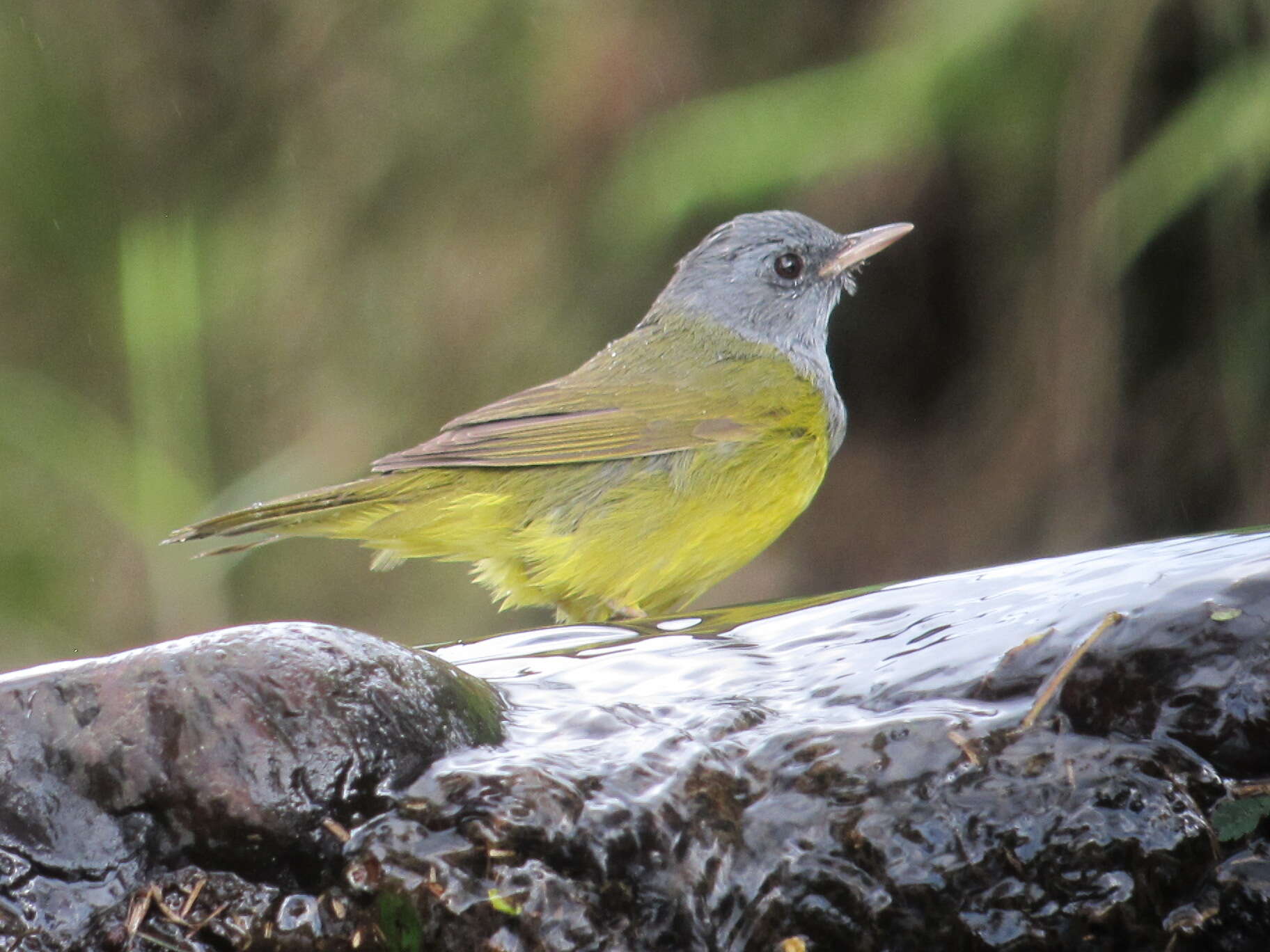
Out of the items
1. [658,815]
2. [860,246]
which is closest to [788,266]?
A: [860,246]

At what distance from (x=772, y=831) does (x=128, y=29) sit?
299 inches

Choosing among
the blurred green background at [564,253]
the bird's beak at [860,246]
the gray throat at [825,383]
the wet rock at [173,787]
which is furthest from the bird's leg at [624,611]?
the blurred green background at [564,253]

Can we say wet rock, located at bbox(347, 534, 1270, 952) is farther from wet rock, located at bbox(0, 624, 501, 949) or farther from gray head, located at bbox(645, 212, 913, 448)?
gray head, located at bbox(645, 212, 913, 448)

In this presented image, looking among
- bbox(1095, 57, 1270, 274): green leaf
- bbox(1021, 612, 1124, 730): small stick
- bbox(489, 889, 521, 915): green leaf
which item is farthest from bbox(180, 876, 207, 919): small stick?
bbox(1095, 57, 1270, 274): green leaf

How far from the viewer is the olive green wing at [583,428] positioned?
4.36 metres

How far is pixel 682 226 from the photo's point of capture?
6938mm

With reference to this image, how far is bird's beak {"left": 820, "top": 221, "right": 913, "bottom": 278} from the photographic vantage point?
508 centimetres

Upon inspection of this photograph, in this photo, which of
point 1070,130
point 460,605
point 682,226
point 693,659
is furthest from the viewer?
point 460,605

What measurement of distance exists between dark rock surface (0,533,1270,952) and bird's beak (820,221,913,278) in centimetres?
290

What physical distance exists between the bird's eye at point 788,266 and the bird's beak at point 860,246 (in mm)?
84

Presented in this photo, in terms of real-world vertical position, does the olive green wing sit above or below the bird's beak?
below

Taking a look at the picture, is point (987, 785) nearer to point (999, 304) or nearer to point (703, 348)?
point (703, 348)

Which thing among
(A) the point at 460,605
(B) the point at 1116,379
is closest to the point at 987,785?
(B) the point at 1116,379

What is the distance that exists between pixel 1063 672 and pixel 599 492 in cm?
232
